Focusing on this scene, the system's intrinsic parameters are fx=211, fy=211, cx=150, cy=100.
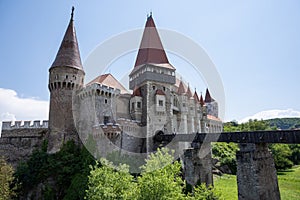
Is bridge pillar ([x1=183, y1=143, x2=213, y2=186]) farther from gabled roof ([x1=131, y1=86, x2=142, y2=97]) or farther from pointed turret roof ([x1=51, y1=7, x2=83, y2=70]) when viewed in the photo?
pointed turret roof ([x1=51, y1=7, x2=83, y2=70])

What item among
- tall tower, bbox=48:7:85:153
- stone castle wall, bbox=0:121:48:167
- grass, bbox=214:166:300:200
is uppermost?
tall tower, bbox=48:7:85:153

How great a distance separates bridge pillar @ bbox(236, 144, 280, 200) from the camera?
12734 millimetres

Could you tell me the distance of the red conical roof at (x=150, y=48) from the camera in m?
26.3

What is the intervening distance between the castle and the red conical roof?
0.17 metres

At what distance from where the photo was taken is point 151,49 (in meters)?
27.3

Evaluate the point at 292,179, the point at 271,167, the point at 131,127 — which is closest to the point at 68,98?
the point at 131,127

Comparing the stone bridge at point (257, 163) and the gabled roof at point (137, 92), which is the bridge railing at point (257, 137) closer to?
the stone bridge at point (257, 163)

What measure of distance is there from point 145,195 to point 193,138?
10750 millimetres

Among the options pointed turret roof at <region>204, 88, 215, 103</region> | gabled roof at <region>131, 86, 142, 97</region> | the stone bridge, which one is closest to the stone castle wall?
gabled roof at <region>131, 86, 142, 97</region>

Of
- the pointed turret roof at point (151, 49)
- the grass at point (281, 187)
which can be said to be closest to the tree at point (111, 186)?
the grass at point (281, 187)

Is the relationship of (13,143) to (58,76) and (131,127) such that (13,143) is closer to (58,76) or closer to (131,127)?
(58,76)

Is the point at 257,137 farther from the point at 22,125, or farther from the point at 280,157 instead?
the point at 280,157

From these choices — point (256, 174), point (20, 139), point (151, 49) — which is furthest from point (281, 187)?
point (20, 139)

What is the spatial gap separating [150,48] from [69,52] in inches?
396
